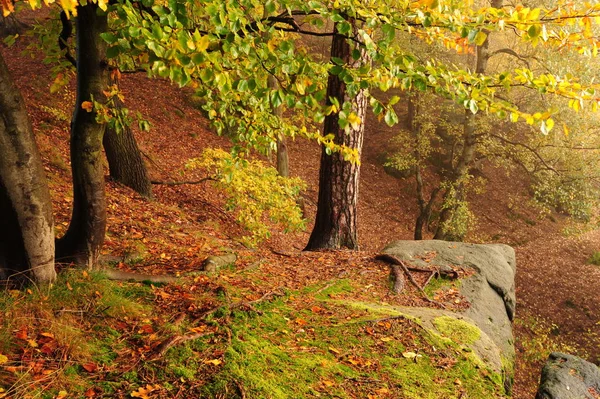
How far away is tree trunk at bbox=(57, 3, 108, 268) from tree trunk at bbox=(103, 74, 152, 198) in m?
5.37

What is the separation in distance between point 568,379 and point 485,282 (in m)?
1.82

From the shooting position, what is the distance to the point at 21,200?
133 inches

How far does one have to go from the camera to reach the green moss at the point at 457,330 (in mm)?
4496

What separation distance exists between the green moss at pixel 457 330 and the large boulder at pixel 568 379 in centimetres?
98

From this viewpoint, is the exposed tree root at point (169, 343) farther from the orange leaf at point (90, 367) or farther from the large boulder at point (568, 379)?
the large boulder at point (568, 379)

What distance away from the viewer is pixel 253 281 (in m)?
5.00

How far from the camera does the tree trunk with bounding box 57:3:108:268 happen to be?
384 cm

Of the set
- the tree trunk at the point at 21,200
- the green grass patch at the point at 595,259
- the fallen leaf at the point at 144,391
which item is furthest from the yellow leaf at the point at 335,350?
the green grass patch at the point at 595,259

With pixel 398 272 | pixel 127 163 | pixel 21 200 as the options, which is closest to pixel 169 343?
pixel 21 200

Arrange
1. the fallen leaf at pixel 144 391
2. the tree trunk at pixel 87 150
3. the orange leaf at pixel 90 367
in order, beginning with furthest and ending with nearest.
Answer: the tree trunk at pixel 87 150 → the orange leaf at pixel 90 367 → the fallen leaf at pixel 144 391

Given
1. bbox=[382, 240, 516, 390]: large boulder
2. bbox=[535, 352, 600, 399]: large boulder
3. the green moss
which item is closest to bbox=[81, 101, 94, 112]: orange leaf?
the green moss

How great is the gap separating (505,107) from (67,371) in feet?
10.9

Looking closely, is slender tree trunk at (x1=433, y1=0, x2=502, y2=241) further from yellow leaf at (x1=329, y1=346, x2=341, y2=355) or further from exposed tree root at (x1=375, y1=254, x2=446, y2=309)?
yellow leaf at (x1=329, y1=346, x2=341, y2=355)

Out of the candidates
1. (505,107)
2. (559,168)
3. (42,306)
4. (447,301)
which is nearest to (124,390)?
(42,306)
